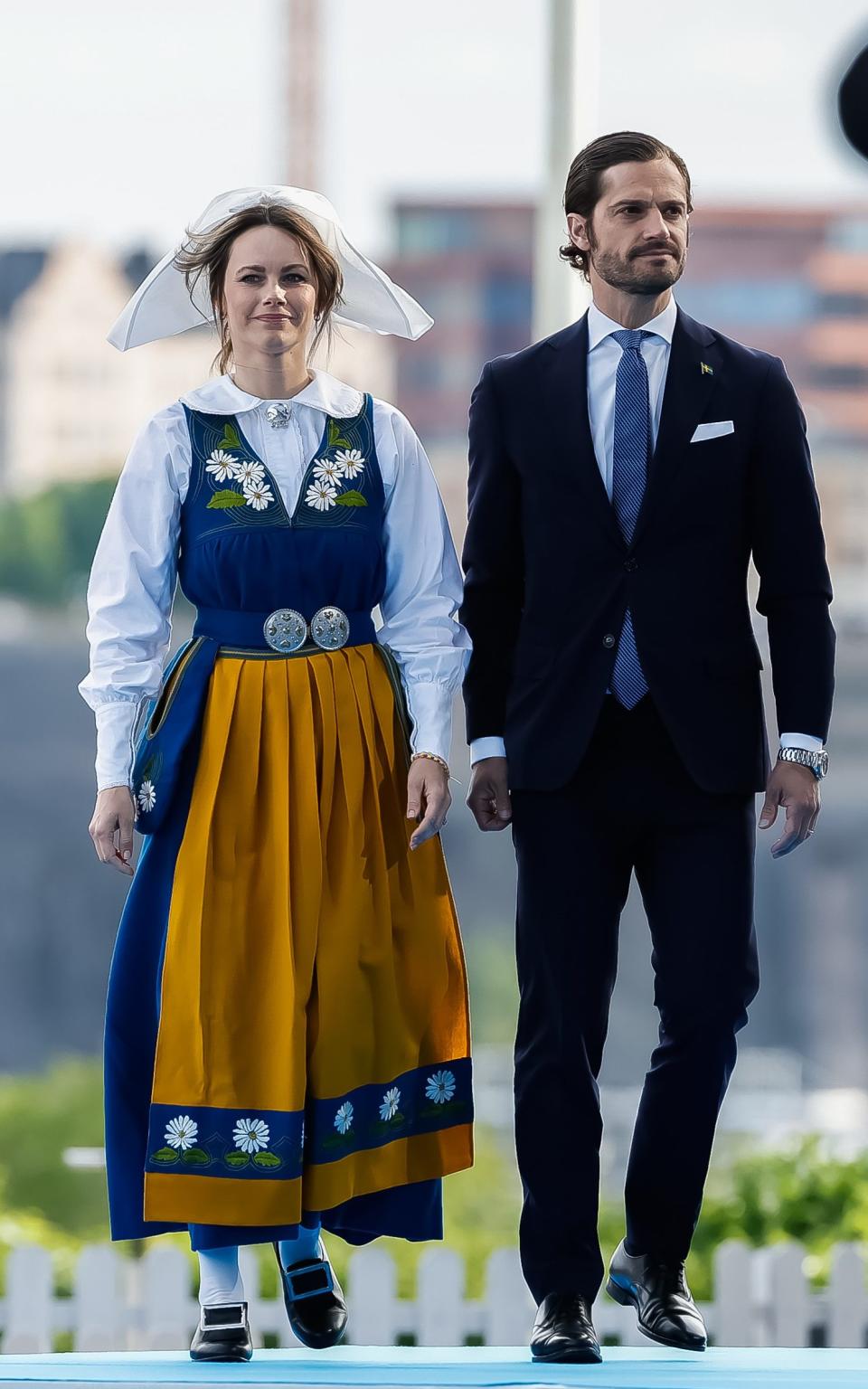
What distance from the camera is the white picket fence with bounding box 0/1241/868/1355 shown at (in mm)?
3441

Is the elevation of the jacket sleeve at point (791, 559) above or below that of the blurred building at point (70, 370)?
below

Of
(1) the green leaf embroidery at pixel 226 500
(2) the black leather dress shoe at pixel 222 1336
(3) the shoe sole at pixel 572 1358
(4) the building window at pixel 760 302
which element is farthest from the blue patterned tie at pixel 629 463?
(4) the building window at pixel 760 302

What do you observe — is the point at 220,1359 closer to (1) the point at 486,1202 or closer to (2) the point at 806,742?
(2) the point at 806,742

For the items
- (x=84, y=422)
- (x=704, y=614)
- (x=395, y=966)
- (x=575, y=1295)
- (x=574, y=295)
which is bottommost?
(x=575, y=1295)

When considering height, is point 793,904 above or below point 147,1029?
above

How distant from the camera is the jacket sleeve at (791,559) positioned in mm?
2193

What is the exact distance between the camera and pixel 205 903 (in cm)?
215

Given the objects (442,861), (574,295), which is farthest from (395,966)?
(574,295)

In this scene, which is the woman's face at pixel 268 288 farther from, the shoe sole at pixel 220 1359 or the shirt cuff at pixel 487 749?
the shoe sole at pixel 220 1359

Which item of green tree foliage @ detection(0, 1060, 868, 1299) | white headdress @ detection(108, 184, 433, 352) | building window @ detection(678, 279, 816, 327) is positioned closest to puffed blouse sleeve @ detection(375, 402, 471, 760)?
white headdress @ detection(108, 184, 433, 352)

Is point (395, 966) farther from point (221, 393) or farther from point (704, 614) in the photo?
point (221, 393)

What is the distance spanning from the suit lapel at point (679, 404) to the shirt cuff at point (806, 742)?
11.9 inches

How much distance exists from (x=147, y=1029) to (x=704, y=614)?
819 millimetres

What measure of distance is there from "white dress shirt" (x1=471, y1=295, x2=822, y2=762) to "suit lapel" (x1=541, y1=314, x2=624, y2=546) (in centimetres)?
1
